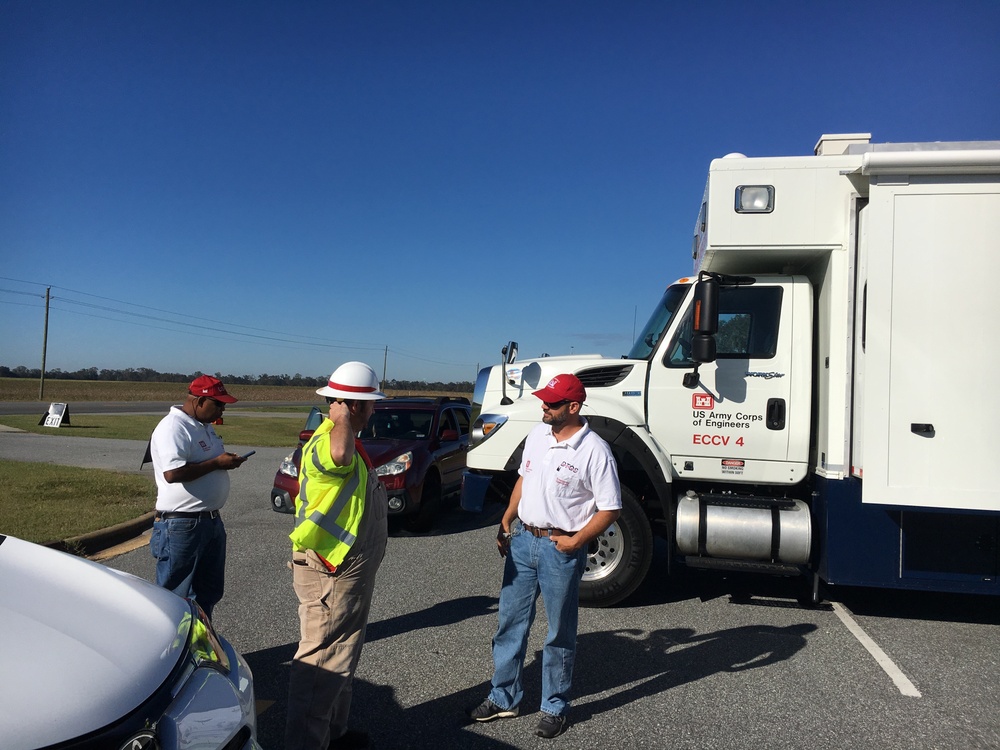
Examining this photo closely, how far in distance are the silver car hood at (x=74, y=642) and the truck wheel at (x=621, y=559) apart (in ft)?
12.1

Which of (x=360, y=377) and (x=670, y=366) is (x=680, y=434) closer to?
(x=670, y=366)

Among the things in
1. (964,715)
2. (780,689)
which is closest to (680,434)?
(780,689)

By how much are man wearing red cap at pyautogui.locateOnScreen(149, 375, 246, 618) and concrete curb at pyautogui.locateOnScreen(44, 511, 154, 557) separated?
3854 mm

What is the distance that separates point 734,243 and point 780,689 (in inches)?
132

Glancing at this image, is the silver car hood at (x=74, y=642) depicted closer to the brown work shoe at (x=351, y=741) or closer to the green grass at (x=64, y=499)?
the brown work shoe at (x=351, y=741)

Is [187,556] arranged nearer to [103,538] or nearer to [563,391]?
[563,391]

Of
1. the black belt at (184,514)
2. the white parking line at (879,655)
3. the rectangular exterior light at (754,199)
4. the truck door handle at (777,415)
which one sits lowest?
the white parking line at (879,655)

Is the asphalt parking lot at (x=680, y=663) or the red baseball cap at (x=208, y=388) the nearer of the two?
the asphalt parking lot at (x=680, y=663)

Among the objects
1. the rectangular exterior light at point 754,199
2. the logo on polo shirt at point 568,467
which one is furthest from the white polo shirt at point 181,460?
the rectangular exterior light at point 754,199

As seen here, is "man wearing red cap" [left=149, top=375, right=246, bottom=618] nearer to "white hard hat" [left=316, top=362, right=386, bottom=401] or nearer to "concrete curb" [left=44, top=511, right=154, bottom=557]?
"white hard hat" [left=316, top=362, right=386, bottom=401]

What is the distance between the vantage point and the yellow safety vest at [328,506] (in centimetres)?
315

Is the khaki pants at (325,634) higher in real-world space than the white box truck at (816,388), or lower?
lower

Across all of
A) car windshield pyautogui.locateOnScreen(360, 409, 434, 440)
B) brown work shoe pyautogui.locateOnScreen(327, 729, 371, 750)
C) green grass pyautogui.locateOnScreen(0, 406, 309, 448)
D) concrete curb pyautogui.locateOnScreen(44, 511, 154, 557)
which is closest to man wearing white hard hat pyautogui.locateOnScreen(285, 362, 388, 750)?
brown work shoe pyautogui.locateOnScreen(327, 729, 371, 750)

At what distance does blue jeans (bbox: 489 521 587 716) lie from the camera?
369 centimetres
